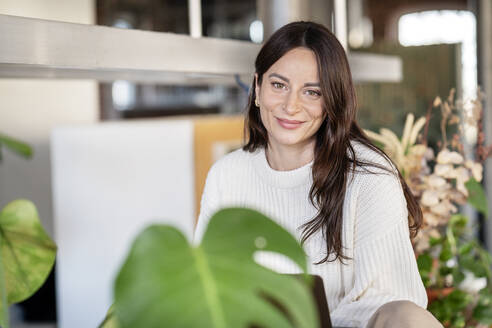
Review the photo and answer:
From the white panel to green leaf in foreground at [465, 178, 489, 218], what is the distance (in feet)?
3.86

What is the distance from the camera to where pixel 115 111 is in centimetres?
426

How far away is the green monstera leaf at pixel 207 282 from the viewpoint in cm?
40

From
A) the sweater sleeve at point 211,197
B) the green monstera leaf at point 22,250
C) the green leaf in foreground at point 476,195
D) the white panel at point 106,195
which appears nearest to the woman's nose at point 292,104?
the sweater sleeve at point 211,197

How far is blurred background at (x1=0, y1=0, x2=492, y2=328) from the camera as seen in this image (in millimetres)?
1095

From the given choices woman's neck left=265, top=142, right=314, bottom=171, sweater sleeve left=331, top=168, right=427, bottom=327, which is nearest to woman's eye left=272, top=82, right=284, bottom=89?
woman's neck left=265, top=142, right=314, bottom=171

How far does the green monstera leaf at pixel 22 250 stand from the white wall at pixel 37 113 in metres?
2.40

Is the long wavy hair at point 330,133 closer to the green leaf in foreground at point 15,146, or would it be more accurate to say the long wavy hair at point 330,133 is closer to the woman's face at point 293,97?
the woman's face at point 293,97

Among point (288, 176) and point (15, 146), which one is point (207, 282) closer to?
point (15, 146)

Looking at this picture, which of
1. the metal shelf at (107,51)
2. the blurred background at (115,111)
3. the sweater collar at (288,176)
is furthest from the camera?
the sweater collar at (288,176)

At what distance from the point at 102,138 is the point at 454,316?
4.99 ft

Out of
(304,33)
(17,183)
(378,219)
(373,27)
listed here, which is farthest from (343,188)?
(373,27)

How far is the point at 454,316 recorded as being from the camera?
1.60 m

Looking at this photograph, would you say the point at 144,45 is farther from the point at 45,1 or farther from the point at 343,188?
the point at 45,1

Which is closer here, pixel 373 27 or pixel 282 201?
pixel 282 201
